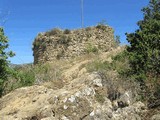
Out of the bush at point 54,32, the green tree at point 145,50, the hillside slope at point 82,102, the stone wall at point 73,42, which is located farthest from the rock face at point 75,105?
the bush at point 54,32

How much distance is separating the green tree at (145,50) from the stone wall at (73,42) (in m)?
12.5

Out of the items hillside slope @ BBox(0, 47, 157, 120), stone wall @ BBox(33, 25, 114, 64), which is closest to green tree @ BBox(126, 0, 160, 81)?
hillside slope @ BBox(0, 47, 157, 120)

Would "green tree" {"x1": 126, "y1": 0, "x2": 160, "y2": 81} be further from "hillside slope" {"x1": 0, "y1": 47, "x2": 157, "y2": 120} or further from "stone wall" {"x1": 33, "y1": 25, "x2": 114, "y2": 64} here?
"stone wall" {"x1": 33, "y1": 25, "x2": 114, "y2": 64}

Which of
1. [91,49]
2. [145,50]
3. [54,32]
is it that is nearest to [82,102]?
[145,50]

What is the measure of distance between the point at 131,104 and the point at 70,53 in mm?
18203

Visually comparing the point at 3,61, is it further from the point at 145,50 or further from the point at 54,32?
the point at 54,32

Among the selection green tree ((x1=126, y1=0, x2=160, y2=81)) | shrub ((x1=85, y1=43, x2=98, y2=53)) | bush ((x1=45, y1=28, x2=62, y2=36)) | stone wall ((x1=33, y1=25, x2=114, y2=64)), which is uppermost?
bush ((x1=45, y1=28, x2=62, y2=36))

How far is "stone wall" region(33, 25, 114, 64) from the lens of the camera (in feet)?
93.9

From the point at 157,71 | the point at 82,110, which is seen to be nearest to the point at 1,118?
the point at 82,110

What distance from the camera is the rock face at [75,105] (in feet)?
32.3

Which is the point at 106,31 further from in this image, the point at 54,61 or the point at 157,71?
the point at 157,71

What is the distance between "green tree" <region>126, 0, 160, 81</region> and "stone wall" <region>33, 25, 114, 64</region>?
12480mm

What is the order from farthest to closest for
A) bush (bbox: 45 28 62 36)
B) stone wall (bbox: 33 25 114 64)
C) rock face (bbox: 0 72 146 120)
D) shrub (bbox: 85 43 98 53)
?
bush (bbox: 45 28 62 36)
stone wall (bbox: 33 25 114 64)
shrub (bbox: 85 43 98 53)
rock face (bbox: 0 72 146 120)

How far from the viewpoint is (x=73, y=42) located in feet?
94.6
